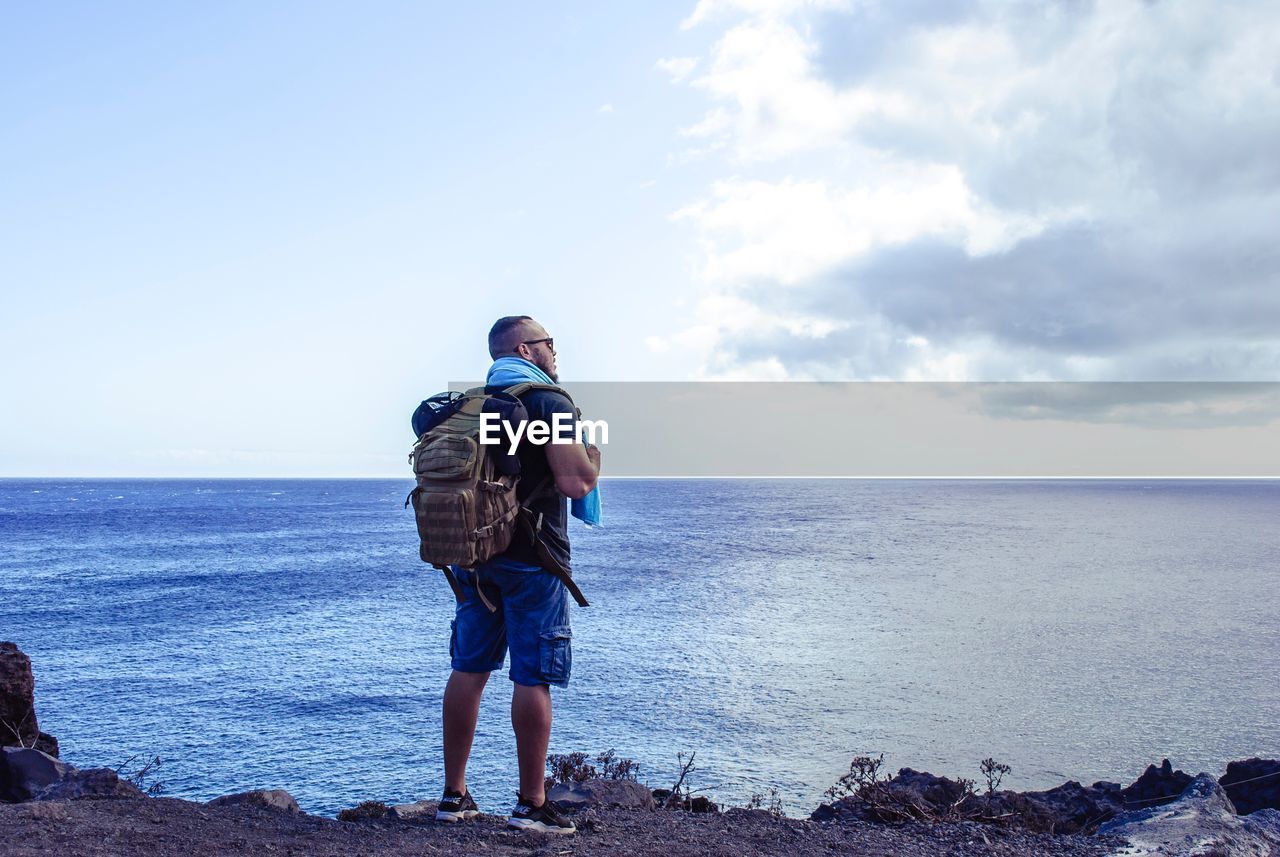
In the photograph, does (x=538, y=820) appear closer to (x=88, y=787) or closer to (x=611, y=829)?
(x=611, y=829)

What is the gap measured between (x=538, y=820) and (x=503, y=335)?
2.26 m

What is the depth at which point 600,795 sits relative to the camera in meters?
5.36

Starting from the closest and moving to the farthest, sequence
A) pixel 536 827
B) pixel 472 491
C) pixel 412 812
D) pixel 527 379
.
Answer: pixel 472 491 → pixel 536 827 → pixel 527 379 → pixel 412 812

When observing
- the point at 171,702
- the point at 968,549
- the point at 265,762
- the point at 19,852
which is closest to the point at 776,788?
the point at 265,762

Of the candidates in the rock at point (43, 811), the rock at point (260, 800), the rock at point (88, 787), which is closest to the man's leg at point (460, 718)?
the rock at point (260, 800)

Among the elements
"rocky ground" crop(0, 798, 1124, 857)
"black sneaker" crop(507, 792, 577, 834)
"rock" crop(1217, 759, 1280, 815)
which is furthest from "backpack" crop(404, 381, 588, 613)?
"rock" crop(1217, 759, 1280, 815)

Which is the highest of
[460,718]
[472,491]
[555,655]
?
[472,491]

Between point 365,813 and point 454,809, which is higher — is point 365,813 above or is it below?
below

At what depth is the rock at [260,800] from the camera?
5143 mm

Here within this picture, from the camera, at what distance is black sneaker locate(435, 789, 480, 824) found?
14.1ft

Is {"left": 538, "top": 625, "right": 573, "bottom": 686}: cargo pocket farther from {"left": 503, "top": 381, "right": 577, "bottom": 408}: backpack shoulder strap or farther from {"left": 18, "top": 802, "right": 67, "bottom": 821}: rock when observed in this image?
{"left": 18, "top": 802, "right": 67, "bottom": 821}: rock

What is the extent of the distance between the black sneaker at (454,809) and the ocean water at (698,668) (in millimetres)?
7348

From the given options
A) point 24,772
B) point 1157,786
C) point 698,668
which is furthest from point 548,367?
point 698,668

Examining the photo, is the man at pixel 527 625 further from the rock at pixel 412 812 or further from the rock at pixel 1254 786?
the rock at pixel 1254 786
